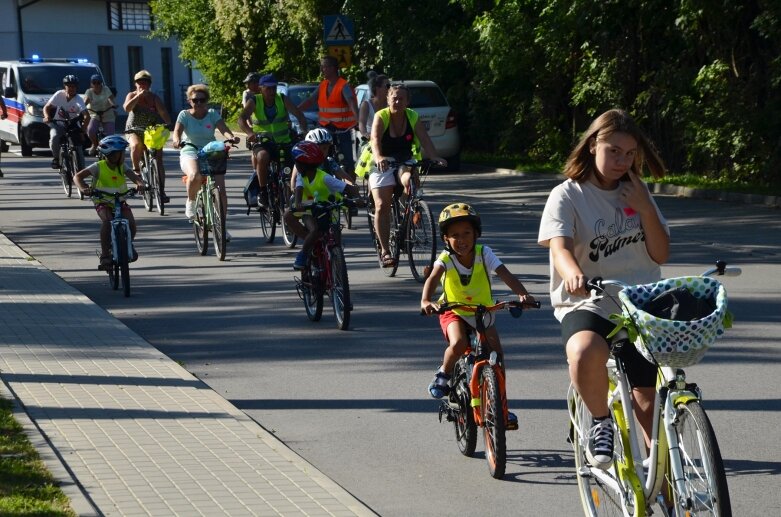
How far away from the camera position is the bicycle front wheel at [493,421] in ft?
20.7

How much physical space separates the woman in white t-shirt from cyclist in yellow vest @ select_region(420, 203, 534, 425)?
1651mm

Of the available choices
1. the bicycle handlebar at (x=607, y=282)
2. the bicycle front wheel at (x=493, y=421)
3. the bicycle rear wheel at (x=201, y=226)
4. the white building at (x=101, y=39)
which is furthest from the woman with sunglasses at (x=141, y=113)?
the white building at (x=101, y=39)

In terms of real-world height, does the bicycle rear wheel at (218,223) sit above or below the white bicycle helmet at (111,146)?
below

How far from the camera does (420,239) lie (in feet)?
42.9

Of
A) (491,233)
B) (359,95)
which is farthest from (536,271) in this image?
(359,95)

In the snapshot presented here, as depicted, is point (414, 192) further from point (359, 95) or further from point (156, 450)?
point (359, 95)

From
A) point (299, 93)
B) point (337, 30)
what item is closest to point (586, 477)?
point (337, 30)

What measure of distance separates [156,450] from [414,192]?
6.64 m

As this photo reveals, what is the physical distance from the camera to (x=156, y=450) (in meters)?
6.70

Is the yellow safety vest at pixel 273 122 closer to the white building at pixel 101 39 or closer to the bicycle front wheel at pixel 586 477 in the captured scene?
the bicycle front wheel at pixel 586 477

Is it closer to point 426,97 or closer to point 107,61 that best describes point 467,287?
point 426,97

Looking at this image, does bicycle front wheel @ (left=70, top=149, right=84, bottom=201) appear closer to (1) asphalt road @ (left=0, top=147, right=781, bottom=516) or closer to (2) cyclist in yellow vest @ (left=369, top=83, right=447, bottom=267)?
(1) asphalt road @ (left=0, top=147, right=781, bottom=516)

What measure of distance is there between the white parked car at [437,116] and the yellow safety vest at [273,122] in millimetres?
9987

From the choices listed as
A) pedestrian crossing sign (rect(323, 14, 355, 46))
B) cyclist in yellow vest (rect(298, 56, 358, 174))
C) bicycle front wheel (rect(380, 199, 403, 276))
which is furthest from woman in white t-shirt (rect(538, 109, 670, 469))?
pedestrian crossing sign (rect(323, 14, 355, 46))
